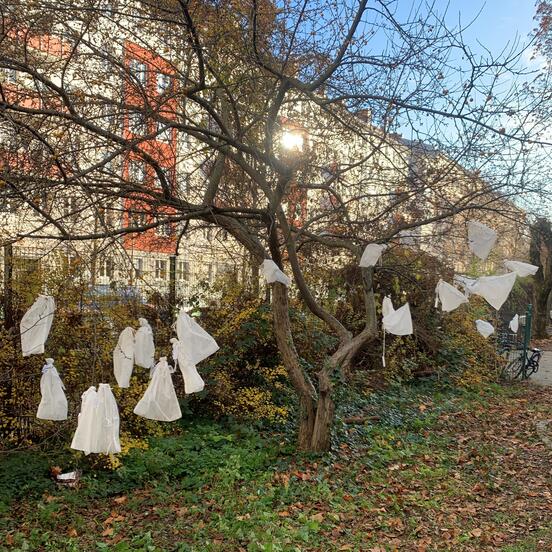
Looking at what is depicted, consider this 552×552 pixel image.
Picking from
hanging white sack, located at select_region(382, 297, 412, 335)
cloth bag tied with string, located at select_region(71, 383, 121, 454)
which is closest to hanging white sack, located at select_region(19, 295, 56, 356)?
cloth bag tied with string, located at select_region(71, 383, 121, 454)

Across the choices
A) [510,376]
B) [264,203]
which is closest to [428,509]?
[264,203]

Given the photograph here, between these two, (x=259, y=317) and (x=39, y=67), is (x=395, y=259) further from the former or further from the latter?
(x=39, y=67)

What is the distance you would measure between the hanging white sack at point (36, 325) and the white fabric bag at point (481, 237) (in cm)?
421

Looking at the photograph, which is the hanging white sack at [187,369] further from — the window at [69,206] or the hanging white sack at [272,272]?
the window at [69,206]

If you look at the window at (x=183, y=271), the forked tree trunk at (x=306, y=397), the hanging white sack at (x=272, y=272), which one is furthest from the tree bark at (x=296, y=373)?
the window at (x=183, y=271)

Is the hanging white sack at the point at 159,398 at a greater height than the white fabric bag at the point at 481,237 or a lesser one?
lesser

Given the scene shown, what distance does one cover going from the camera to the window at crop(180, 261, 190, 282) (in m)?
7.41

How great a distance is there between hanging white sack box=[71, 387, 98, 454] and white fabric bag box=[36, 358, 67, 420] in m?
0.70

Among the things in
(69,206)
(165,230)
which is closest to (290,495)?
(69,206)

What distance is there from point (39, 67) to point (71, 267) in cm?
200

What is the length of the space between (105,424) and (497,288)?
14.0 feet

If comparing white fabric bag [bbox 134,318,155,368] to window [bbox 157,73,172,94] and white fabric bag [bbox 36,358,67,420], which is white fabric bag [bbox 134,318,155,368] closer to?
white fabric bag [bbox 36,358,67,420]

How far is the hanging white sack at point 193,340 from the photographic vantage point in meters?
4.20

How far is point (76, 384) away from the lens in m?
5.63
